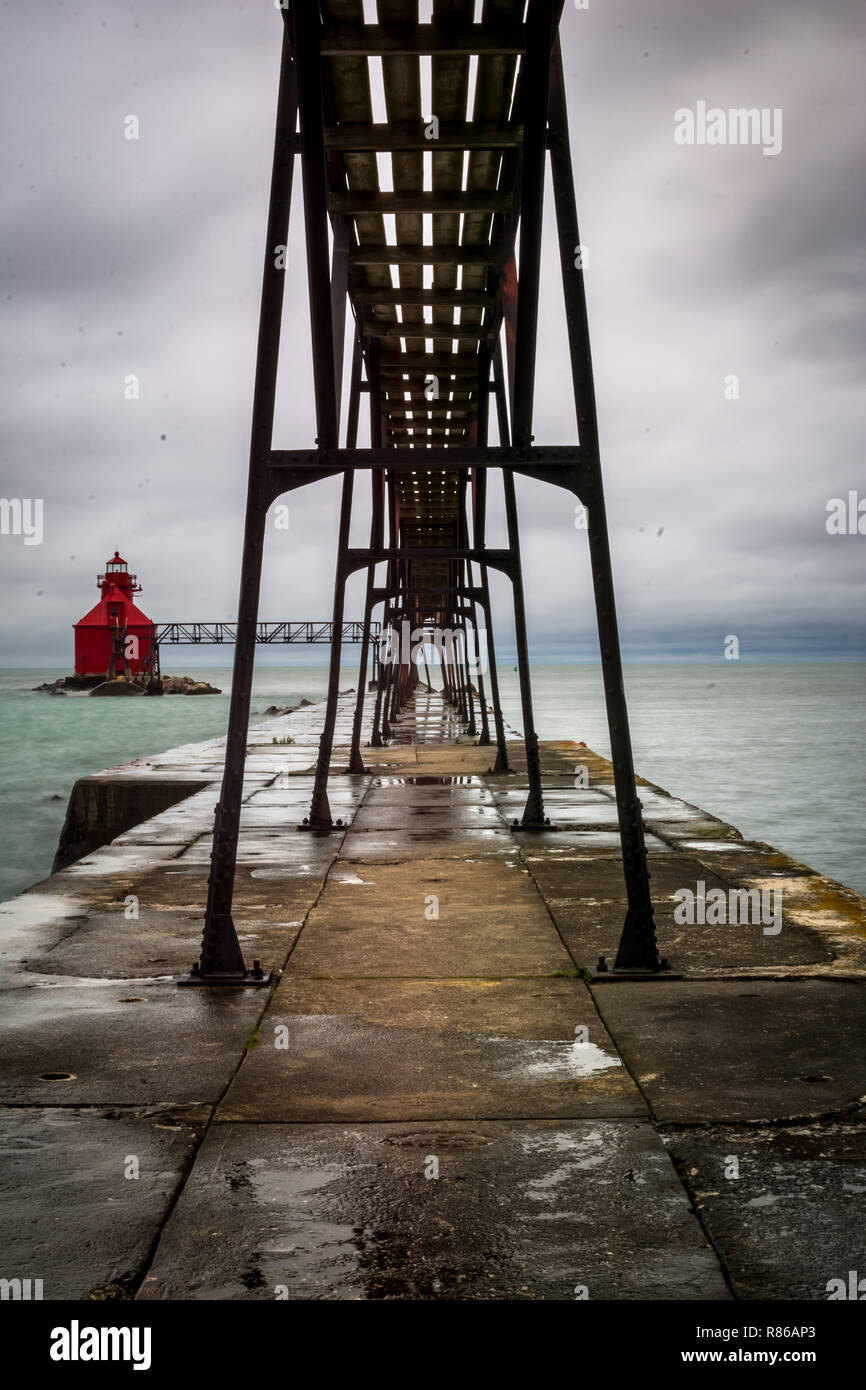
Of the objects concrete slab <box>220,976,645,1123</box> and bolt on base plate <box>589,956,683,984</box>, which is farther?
bolt on base plate <box>589,956,683,984</box>

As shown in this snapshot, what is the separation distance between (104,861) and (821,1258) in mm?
6126

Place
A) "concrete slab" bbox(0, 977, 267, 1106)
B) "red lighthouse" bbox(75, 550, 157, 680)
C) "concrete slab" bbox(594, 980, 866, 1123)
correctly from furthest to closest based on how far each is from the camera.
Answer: "red lighthouse" bbox(75, 550, 157, 680) → "concrete slab" bbox(0, 977, 267, 1106) → "concrete slab" bbox(594, 980, 866, 1123)

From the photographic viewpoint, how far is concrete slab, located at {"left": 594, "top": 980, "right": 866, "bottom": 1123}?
321cm

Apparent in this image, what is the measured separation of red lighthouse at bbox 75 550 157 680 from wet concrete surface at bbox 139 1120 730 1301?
293ft

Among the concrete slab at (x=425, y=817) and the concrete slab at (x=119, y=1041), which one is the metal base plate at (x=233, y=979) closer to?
the concrete slab at (x=119, y=1041)

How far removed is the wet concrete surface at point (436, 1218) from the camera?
2258 millimetres

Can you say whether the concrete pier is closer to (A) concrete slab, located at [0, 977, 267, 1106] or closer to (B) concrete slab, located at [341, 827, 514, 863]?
(A) concrete slab, located at [0, 977, 267, 1106]

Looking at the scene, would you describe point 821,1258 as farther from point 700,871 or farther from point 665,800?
point 665,800

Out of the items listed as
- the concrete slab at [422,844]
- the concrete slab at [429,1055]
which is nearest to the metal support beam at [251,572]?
the concrete slab at [429,1055]

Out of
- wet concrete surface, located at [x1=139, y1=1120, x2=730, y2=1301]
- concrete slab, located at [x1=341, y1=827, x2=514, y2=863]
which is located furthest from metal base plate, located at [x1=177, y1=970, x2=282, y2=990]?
concrete slab, located at [x1=341, y1=827, x2=514, y2=863]

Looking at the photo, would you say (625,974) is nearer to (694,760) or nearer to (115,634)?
(694,760)

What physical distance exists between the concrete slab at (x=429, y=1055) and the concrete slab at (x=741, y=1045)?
0.37 feet

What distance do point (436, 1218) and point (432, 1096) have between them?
768mm
